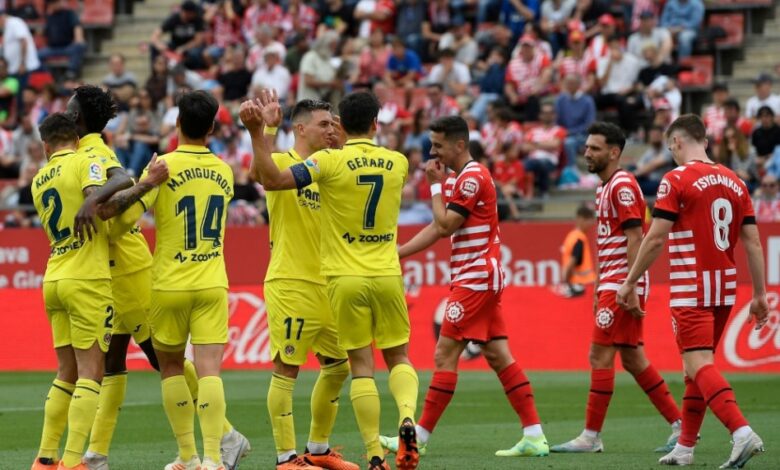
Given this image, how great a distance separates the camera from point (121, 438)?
40.7 ft

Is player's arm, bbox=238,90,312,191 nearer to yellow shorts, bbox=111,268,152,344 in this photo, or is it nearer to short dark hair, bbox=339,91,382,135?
short dark hair, bbox=339,91,382,135

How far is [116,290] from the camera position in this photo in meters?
9.96

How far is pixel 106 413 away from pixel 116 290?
85 centimetres

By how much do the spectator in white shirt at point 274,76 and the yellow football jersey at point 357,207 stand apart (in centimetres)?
1787

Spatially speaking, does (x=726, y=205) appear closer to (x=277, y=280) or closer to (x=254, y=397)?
(x=277, y=280)

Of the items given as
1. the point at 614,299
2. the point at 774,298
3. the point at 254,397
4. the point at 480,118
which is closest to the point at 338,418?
the point at 254,397

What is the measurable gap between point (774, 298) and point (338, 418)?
23.3ft

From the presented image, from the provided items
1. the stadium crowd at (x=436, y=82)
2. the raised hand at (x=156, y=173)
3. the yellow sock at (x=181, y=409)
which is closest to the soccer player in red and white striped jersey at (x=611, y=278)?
the yellow sock at (x=181, y=409)

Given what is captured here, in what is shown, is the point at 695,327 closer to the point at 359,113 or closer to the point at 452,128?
the point at 452,128

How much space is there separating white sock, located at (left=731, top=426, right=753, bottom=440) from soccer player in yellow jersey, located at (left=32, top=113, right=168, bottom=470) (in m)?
4.33

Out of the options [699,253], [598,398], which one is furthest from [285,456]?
[699,253]

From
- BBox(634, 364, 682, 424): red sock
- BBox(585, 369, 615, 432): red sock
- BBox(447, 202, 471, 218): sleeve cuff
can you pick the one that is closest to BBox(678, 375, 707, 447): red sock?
BBox(585, 369, 615, 432): red sock

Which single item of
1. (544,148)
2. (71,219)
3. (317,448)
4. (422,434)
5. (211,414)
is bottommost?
(422,434)

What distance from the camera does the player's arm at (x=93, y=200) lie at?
923cm
